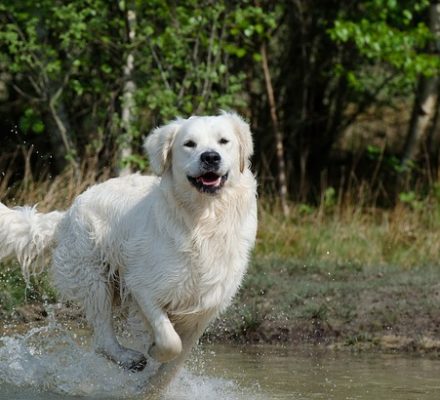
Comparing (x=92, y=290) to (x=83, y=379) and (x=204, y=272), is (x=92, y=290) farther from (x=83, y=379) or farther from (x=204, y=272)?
(x=204, y=272)

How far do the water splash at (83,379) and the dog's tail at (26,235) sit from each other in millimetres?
607

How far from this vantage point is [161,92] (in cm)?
1250

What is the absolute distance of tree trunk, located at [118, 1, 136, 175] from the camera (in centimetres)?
1242

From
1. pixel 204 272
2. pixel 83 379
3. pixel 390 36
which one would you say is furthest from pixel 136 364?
pixel 390 36

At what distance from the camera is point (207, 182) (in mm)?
5898

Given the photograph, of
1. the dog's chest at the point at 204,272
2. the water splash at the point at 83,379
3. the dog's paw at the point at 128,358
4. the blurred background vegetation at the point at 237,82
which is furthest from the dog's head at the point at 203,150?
the blurred background vegetation at the point at 237,82

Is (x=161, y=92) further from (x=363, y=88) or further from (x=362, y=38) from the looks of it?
(x=363, y=88)

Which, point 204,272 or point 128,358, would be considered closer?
point 204,272

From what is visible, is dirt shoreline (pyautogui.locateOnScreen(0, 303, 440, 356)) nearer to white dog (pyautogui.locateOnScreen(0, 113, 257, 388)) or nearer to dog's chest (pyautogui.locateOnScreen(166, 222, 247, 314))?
white dog (pyautogui.locateOnScreen(0, 113, 257, 388))

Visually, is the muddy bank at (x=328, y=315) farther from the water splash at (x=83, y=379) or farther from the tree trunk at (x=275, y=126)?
the tree trunk at (x=275, y=126)

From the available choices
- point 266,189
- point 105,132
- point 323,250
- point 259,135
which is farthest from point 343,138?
point 323,250

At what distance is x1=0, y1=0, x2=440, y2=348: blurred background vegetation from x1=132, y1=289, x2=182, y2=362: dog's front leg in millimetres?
2620

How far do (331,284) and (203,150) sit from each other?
14.0 feet

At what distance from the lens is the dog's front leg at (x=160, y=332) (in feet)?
19.8
